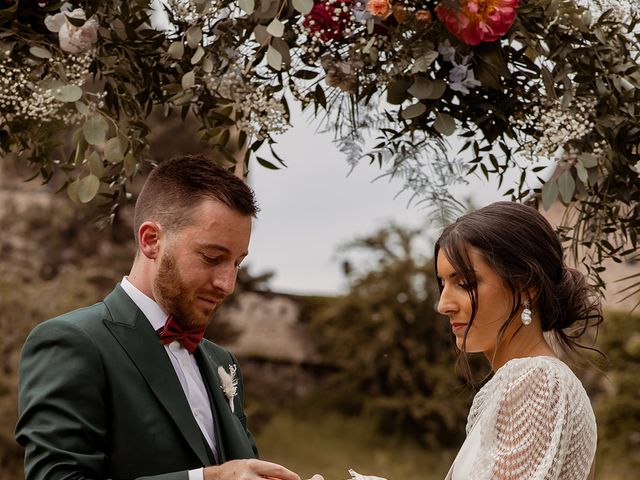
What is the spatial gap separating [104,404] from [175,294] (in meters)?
0.42

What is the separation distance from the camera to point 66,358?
3.01m

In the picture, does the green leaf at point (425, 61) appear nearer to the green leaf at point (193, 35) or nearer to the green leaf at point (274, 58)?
the green leaf at point (274, 58)

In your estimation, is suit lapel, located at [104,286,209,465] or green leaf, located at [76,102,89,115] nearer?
suit lapel, located at [104,286,209,465]

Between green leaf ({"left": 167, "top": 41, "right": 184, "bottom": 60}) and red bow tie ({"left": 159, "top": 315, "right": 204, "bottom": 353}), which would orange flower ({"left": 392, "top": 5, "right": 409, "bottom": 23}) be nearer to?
green leaf ({"left": 167, "top": 41, "right": 184, "bottom": 60})

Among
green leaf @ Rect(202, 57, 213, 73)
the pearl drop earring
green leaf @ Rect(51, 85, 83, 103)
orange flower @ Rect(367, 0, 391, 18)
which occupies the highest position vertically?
Result: orange flower @ Rect(367, 0, 391, 18)

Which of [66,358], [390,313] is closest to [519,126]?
[66,358]

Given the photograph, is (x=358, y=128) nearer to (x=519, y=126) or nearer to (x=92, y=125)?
(x=519, y=126)

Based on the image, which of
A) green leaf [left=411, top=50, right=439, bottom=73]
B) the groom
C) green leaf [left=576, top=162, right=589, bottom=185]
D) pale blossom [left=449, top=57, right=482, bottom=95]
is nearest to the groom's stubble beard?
the groom

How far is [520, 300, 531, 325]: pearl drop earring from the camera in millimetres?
3176

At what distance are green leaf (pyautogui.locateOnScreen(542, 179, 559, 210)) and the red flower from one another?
875mm

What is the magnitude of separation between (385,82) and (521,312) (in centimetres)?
88

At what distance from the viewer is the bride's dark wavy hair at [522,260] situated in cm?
319

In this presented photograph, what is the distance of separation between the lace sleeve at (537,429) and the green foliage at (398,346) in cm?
1589

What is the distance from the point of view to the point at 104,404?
301 centimetres
